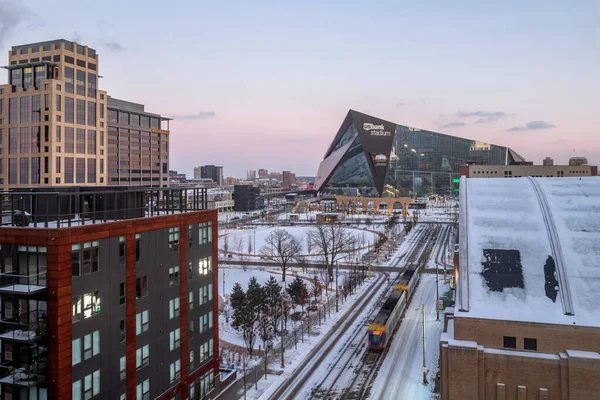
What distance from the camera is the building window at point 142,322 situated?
24834 millimetres

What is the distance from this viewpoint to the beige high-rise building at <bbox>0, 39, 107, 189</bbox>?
65.2m

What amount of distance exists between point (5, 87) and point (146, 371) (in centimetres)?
6173

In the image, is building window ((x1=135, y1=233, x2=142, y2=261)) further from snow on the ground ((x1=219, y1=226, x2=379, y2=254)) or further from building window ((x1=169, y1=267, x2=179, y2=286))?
snow on the ground ((x1=219, y1=226, x2=379, y2=254))

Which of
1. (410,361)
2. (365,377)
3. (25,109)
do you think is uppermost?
(25,109)

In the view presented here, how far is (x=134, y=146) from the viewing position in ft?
370

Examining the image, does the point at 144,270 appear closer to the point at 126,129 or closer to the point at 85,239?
the point at 85,239

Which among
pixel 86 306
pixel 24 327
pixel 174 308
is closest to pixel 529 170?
pixel 174 308

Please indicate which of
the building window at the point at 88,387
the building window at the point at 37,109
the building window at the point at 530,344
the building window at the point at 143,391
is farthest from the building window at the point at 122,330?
the building window at the point at 37,109

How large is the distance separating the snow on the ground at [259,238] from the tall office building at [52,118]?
29393 millimetres

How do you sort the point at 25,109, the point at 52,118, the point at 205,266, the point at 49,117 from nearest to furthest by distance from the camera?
the point at 205,266
the point at 49,117
the point at 52,118
the point at 25,109

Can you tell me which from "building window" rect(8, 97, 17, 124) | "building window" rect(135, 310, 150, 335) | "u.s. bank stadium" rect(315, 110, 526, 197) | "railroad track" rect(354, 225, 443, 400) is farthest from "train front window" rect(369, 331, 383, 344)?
"u.s. bank stadium" rect(315, 110, 526, 197)

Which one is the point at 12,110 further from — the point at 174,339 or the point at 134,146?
the point at 174,339

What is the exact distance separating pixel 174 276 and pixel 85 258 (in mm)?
7383

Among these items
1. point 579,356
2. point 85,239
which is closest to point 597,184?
point 579,356
